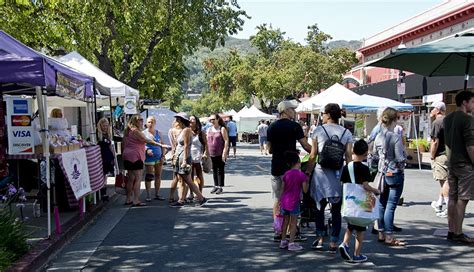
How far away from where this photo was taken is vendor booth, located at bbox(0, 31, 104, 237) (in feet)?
22.4

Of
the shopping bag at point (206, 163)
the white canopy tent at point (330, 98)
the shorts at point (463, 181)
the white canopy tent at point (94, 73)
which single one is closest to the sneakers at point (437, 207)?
the shorts at point (463, 181)

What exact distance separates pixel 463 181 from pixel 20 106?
625cm

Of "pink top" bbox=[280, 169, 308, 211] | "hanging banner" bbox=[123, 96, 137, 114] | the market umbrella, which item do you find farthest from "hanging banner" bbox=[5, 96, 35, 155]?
"hanging banner" bbox=[123, 96, 137, 114]

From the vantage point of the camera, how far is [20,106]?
8.16 metres

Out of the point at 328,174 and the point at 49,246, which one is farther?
the point at 49,246

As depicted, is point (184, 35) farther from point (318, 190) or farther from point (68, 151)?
point (318, 190)

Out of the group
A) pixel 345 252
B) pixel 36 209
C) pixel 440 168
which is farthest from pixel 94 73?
pixel 345 252

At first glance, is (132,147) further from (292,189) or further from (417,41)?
(417,41)

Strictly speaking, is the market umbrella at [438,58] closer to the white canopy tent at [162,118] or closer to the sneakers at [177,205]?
the sneakers at [177,205]

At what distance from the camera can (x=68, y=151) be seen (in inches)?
353

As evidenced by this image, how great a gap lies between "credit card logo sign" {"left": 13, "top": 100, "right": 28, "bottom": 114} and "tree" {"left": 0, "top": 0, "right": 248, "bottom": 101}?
376 inches

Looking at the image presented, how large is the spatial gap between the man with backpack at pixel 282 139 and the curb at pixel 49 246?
290cm

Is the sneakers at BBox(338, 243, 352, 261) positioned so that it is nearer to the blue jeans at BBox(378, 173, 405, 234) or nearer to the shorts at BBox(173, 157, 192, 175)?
the blue jeans at BBox(378, 173, 405, 234)

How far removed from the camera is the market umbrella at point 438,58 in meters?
7.42
